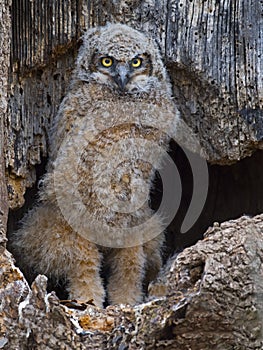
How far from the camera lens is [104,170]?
4.11m

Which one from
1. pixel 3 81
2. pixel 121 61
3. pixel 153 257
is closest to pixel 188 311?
pixel 3 81

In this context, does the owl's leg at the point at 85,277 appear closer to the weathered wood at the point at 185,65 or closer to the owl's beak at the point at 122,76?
the weathered wood at the point at 185,65

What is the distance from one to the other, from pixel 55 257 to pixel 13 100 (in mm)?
900

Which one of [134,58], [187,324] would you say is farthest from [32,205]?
[187,324]

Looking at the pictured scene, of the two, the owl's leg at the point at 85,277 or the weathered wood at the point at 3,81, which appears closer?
the weathered wood at the point at 3,81

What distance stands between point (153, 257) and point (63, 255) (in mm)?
574

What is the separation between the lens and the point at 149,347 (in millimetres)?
2773

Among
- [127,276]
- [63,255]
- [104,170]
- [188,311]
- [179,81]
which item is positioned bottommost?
[127,276]

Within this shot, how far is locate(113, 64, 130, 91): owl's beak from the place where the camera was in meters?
4.18

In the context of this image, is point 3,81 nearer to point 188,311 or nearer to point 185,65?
point 185,65

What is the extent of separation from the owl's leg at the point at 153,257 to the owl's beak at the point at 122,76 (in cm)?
92

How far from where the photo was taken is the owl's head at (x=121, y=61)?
420 cm

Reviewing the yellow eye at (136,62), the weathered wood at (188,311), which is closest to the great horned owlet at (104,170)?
the yellow eye at (136,62)

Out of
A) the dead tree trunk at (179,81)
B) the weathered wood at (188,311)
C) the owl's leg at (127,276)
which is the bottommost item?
the owl's leg at (127,276)
